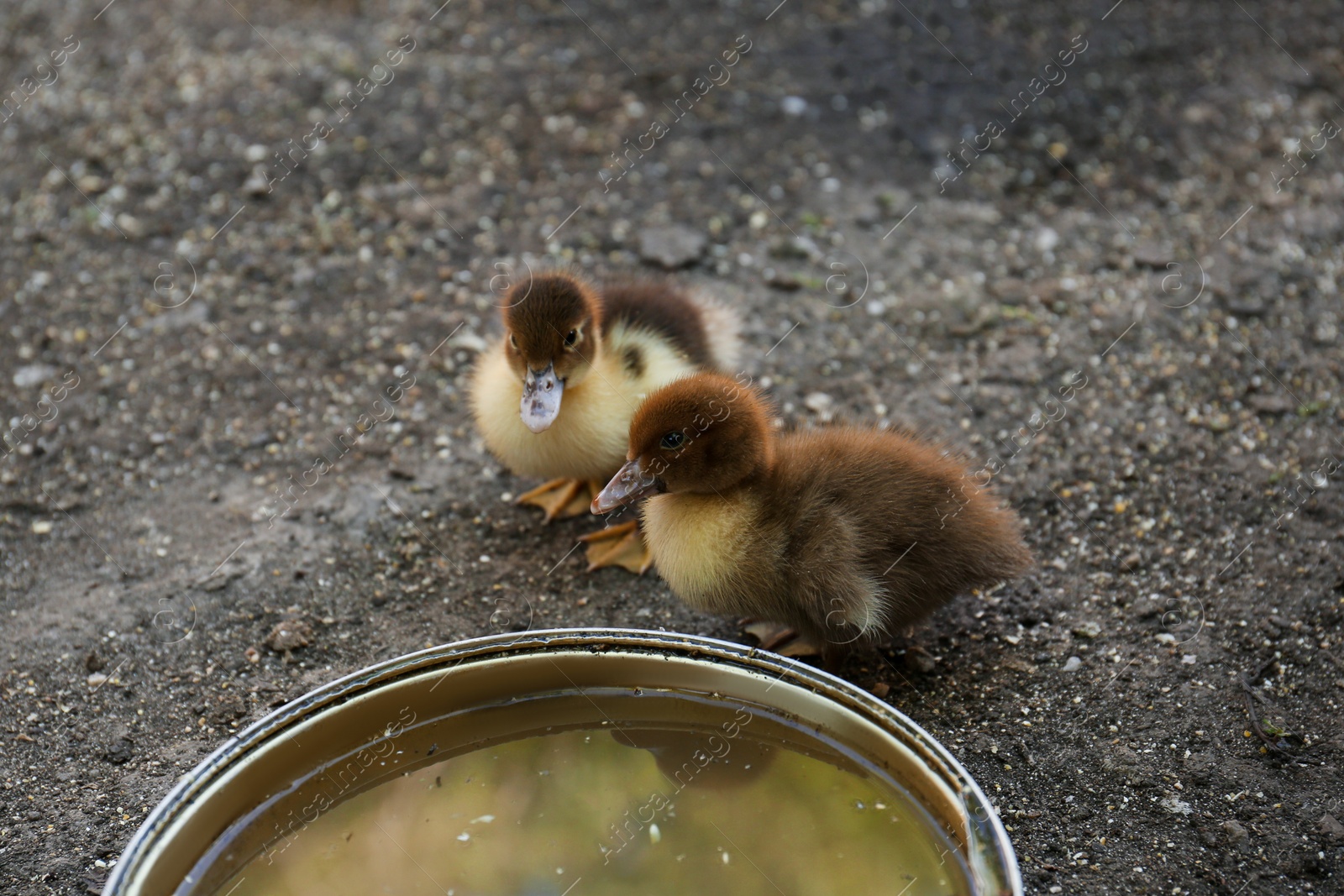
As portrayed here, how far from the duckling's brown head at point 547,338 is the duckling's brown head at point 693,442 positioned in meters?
0.46

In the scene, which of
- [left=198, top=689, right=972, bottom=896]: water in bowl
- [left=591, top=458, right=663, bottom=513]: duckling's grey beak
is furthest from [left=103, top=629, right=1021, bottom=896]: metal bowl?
[left=591, top=458, right=663, bottom=513]: duckling's grey beak

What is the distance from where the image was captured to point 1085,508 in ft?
12.6

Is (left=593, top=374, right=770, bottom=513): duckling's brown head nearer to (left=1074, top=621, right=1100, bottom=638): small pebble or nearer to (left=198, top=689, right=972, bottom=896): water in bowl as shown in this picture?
(left=198, top=689, right=972, bottom=896): water in bowl

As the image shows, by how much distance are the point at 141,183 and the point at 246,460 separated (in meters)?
2.17

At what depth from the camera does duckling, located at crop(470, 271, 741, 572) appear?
342cm

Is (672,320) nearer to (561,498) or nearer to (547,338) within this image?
(547,338)

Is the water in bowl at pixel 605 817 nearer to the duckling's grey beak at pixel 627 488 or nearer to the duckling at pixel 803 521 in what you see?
the duckling at pixel 803 521

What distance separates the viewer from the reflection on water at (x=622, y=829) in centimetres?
248

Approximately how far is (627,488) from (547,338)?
0.60 meters

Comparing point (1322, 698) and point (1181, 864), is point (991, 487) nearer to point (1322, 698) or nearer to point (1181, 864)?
point (1322, 698)

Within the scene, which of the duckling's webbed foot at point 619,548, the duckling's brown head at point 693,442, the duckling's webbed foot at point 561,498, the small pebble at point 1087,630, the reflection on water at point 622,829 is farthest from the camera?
the duckling's webbed foot at point 561,498

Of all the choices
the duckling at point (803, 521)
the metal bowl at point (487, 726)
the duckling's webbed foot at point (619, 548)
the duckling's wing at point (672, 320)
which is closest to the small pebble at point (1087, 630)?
the duckling at point (803, 521)

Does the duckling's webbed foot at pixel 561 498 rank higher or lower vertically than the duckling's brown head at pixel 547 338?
lower

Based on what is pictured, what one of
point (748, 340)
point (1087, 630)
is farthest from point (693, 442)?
point (748, 340)
